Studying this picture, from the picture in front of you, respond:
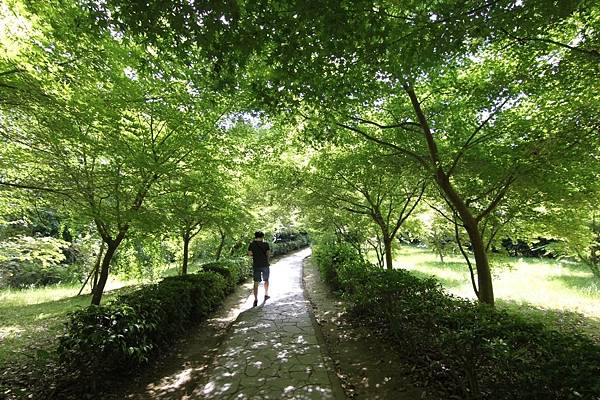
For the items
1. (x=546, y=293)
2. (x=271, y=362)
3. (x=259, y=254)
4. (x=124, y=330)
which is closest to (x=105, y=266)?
(x=124, y=330)

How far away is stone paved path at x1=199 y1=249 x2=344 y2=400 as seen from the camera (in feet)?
13.1

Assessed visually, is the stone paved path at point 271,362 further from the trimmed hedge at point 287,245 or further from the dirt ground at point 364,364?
the trimmed hedge at point 287,245

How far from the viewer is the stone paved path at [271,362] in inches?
157

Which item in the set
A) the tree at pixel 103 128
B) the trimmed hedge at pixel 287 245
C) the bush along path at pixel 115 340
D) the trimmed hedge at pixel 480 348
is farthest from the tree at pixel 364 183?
the trimmed hedge at pixel 287 245

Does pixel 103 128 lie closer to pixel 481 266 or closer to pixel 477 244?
pixel 477 244

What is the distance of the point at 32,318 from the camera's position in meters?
10.5

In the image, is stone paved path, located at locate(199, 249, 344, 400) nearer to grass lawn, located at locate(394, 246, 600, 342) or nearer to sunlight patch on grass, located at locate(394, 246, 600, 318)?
grass lawn, located at locate(394, 246, 600, 342)

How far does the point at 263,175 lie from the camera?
32.1 feet

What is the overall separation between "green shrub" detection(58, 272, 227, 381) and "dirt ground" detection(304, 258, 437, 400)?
116 inches

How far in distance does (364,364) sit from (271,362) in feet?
4.90

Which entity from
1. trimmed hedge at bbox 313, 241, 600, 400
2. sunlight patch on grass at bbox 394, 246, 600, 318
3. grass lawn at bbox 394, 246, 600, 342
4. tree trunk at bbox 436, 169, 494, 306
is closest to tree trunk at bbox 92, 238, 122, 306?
trimmed hedge at bbox 313, 241, 600, 400

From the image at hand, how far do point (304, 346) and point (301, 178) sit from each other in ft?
16.8

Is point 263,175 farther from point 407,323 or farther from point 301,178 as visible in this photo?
point 407,323

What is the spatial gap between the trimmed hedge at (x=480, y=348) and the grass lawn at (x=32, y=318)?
517cm
